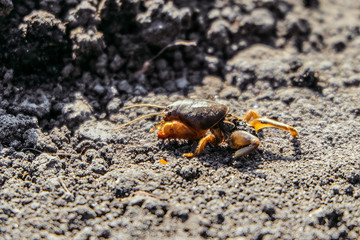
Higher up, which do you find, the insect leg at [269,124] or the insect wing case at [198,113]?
the insect wing case at [198,113]

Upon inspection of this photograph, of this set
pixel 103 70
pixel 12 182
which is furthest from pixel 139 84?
pixel 12 182

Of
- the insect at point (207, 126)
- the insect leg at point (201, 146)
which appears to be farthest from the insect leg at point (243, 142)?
the insect leg at point (201, 146)

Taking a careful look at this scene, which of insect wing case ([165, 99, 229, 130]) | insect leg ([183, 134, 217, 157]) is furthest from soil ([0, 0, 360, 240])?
insect wing case ([165, 99, 229, 130])

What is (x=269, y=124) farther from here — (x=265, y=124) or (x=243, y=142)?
(x=243, y=142)

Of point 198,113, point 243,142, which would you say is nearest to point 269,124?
point 243,142

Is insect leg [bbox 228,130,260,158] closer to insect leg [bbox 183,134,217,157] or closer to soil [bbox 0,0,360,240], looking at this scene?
soil [bbox 0,0,360,240]

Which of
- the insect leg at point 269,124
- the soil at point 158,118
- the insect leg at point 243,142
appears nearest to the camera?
the soil at point 158,118

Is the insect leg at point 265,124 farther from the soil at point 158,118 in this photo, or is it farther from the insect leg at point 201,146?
the insect leg at point 201,146
